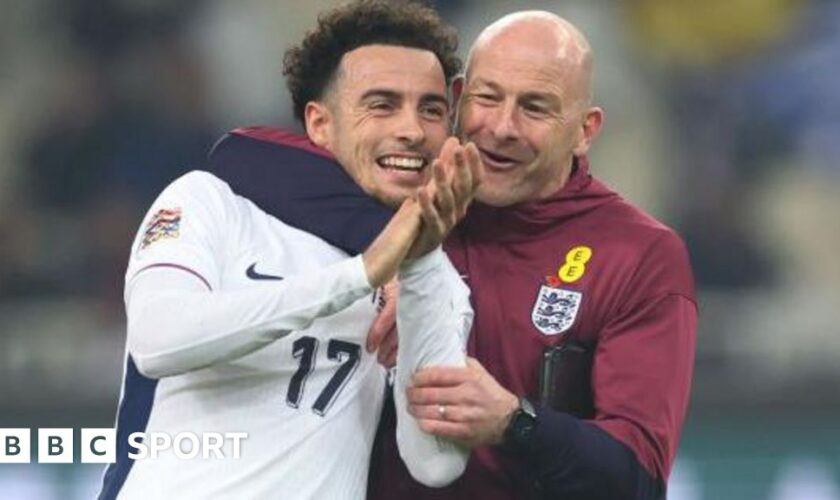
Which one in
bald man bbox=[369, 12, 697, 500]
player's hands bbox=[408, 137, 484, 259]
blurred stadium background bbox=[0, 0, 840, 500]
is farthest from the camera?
blurred stadium background bbox=[0, 0, 840, 500]

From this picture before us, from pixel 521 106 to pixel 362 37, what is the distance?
34 centimetres

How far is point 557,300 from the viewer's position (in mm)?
4199

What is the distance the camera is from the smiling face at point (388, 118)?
163 inches

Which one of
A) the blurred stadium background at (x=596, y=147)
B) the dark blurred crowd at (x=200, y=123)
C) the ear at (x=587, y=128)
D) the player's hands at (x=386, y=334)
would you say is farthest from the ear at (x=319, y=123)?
the dark blurred crowd at (x=200, y=123)

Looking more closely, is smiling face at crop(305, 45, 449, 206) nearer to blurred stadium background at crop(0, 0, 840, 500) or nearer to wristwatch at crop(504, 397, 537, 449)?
wristwatch at crop(504, 397, 537, 449)

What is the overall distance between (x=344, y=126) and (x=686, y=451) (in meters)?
3.44

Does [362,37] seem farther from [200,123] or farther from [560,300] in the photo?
[200,123]

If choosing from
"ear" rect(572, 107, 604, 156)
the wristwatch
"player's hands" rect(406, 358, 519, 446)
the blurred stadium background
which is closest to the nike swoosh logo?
"player's hands" rect(406, 358, 519, 446)

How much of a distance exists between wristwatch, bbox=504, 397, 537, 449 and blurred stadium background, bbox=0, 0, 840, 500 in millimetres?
4012

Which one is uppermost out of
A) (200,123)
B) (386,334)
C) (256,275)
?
(256,275)

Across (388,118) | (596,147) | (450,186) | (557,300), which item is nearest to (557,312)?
(557,300)

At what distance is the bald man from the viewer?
13.1 feet

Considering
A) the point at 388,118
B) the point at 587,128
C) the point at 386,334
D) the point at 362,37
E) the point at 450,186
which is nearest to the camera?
the point at 450,186

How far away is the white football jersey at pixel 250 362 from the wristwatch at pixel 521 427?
0.17 m
